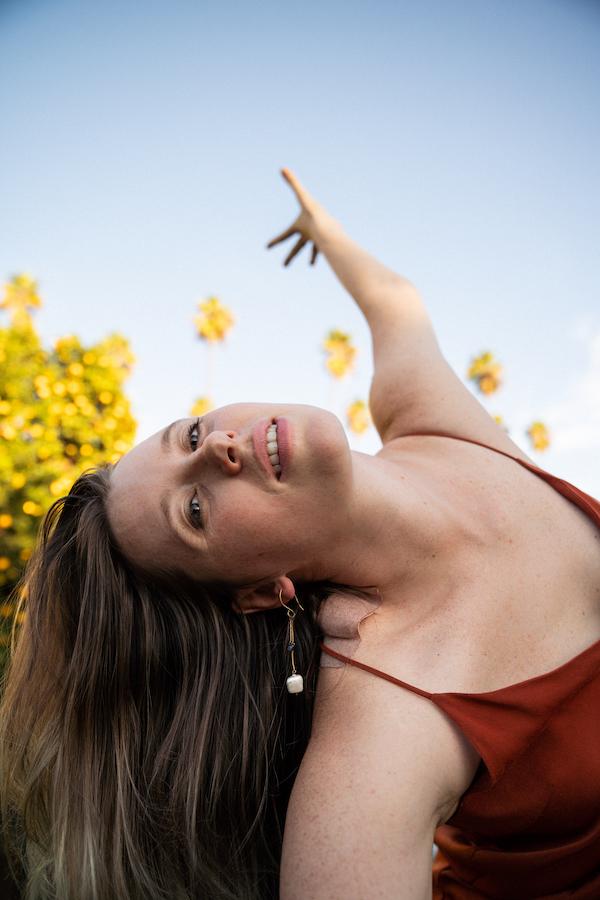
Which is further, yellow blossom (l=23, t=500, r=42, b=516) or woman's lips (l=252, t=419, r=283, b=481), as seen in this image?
yellow blossom (l=23, t=500, r=42, b=516)

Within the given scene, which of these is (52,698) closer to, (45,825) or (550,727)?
(45,825)

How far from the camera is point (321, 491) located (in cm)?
168

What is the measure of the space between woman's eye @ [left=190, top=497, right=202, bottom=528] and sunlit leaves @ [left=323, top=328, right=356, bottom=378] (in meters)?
27.3

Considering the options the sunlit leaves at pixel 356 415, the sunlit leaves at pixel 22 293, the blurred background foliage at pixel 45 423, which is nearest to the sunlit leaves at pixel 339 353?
the sunlit leaves at pixel 356 415

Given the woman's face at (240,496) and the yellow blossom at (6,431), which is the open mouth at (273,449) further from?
the yellow blossom at (6,431)

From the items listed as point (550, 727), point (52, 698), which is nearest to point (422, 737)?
point (550, 727)

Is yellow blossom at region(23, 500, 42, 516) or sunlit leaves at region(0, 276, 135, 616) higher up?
sunlit leaves at region(0, 276, 135, 616)

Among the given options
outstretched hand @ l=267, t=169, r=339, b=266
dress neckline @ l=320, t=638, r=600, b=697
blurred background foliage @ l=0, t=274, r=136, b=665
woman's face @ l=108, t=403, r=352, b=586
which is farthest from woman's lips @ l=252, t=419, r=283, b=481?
blurred background foliage @ l=0, t=274, r=136, b=665

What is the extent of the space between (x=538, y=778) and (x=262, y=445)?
1.14m

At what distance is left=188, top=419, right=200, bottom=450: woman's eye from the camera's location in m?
1.90

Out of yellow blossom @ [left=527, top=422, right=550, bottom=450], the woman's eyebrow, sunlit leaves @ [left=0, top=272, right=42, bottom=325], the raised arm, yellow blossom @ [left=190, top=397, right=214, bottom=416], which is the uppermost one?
sunlit leaves @ [left=0, top=272, right=42, bottom=325]

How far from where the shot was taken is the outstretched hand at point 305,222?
326 cm

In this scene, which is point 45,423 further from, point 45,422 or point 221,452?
point 221,452

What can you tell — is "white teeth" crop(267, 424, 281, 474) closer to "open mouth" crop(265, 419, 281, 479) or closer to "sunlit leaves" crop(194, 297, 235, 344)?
"open mouth" crop(265, 419, 281, 479)
